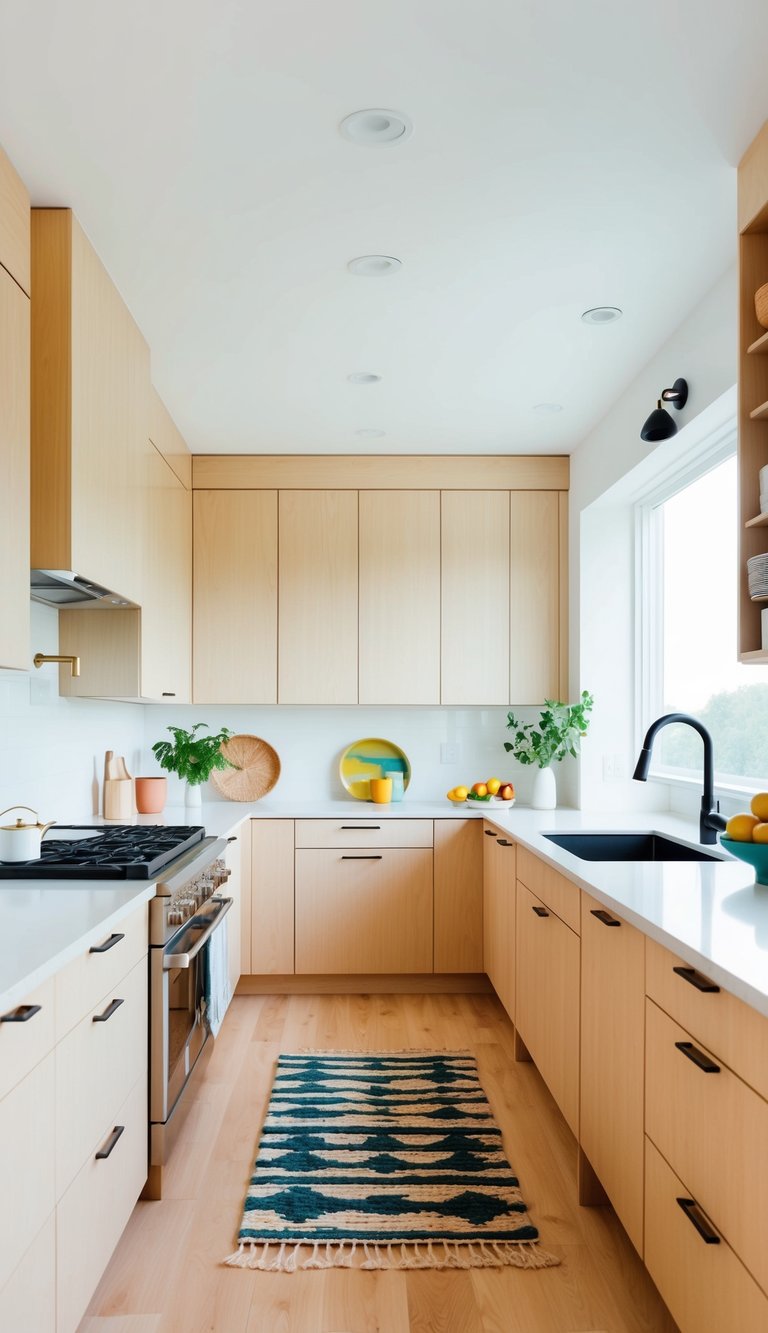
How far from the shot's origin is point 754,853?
7.07ft

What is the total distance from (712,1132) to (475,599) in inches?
129

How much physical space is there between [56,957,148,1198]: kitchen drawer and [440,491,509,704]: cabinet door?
2515 millimetres

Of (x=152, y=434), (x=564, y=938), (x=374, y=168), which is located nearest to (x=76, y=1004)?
(x=564, y=938)

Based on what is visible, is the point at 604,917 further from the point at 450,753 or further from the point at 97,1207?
the point at 450,753

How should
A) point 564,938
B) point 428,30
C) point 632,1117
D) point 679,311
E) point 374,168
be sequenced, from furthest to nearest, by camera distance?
point 679,311 → point 564,938 → point 374,168 → point 632,1117 → point 428,30

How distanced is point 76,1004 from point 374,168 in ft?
6.24

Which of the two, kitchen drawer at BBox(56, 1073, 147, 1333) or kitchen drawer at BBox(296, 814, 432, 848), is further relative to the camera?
kitchen drawer at BBox(296, 814, 432, 848)

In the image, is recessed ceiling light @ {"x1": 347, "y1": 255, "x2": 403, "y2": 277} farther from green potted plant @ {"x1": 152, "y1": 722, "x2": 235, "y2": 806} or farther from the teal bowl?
green potted plant @ {"x1": 152, "y1": 722, "x2": 235, "y2": 806}

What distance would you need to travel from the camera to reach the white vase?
4.45m

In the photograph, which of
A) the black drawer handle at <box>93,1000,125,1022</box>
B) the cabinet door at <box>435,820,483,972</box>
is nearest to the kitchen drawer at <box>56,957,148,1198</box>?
the black drawer handle at <box>93,1000,125,1022</box>

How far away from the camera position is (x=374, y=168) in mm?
2193

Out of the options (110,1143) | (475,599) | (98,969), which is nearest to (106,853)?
(98,969)

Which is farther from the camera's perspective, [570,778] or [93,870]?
[570,778]

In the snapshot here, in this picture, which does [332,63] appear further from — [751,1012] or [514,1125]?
[514,1125]
